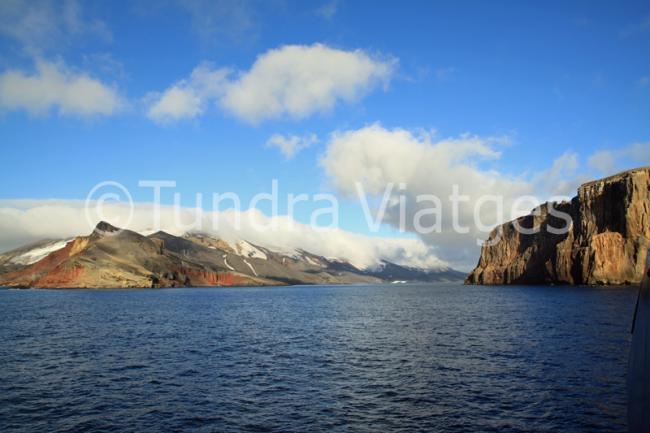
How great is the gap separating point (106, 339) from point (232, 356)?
23908 millimetres

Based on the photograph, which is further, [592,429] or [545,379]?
[545,379]

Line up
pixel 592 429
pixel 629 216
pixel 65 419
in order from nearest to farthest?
1. pixel 592 429
2. pixel 65 419
3. pixel 629 216

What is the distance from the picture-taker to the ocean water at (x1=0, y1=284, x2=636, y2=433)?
28656 millimetres

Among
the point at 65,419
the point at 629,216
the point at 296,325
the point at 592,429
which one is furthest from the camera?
the point at 629,216

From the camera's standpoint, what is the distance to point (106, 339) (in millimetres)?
63125

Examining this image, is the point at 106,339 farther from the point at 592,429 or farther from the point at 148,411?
the point at 592,429

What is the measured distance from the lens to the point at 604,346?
165 ft

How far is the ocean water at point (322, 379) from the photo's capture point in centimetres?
2866

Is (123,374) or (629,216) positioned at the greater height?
(629,216)

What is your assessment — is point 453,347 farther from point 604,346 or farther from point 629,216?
point 629,216

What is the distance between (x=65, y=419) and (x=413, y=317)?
6913cm

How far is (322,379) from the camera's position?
38438mm

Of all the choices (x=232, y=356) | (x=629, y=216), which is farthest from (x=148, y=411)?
(x=629, y=216)

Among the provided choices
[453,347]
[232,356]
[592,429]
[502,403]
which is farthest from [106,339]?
[592,429]
